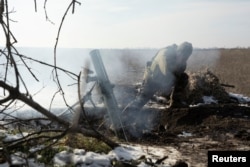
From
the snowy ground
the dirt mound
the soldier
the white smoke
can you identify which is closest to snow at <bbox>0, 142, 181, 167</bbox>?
the snowy ground

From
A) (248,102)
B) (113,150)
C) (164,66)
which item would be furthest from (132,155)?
(248,102)

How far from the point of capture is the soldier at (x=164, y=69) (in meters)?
8.64

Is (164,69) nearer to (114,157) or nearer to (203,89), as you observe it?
(203,89)

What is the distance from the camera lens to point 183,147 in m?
6.21

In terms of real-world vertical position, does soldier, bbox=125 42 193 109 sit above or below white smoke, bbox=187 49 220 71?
above

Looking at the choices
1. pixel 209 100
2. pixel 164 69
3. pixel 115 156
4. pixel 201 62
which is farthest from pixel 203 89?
pixel 201 62

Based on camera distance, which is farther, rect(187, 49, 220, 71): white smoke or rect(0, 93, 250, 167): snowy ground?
rect(187, 49, 220, 71): white smoke

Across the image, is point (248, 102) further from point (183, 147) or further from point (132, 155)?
point (132, 155)

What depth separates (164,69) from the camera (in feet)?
28.6

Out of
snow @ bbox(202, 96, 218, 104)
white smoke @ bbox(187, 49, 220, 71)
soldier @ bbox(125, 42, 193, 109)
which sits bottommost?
snow @ bbox(202, 96, 218, 104)

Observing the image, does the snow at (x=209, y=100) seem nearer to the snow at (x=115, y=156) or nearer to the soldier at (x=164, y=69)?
the soldier at (x=164, y=69)

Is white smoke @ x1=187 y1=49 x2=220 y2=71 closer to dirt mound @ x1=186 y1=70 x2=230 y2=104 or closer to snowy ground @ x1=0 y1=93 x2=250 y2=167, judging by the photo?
dirt mound @ x1=186 y1=70 x2=230 y2=104

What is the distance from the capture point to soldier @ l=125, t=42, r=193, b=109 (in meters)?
8.64

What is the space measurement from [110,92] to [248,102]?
685cm
